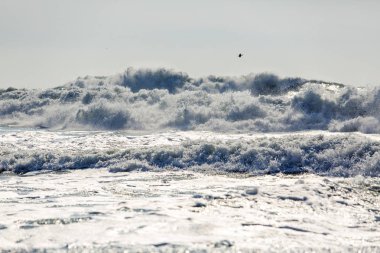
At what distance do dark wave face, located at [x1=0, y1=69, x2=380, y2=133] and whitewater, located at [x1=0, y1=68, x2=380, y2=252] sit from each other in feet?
0.26

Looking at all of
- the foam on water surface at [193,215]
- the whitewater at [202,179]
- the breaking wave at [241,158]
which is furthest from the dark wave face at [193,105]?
the foam on water surface at [193,215]

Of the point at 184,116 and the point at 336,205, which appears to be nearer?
the point at 336,205

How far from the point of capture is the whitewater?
6.89m

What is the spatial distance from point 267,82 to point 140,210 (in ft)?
75.7

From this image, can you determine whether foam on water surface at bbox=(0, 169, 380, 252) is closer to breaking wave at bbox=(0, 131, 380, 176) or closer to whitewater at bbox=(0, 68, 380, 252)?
whitewater at bbox=(0, 68, 380, 252)

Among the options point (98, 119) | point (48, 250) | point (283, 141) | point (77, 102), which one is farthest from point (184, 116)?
point (48, 250)

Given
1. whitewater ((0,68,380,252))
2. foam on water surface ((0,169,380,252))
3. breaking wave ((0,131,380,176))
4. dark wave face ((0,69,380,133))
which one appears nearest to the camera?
foam on water surface ((0,169,380,252))

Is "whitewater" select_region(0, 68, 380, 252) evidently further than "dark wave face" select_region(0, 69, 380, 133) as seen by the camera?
No

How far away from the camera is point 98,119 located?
982 inches

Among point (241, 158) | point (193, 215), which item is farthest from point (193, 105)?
point (193, 215)

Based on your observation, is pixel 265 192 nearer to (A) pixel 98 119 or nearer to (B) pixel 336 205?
(B) pixel 336 205

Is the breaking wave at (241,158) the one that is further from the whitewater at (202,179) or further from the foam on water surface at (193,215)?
the foam on water surface at (193,215)

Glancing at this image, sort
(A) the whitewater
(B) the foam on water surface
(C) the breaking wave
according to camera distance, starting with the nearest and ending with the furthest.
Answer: (B) the foam on water surface
(A) the whitewater
(C) the breaking wave

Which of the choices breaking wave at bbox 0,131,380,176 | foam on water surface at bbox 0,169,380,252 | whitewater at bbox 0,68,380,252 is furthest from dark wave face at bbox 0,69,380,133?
foam on water surface at bbox 0,169,380,252
